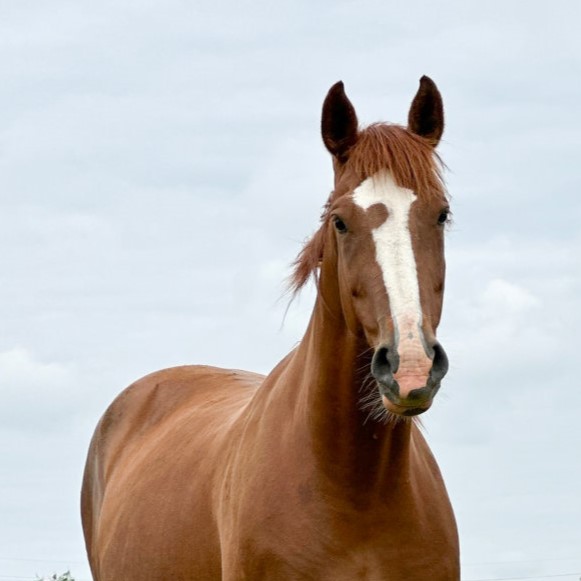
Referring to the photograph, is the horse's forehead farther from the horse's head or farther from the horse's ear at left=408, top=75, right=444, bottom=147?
the horse's ear at left=408, top=75, right=444, bottom=147

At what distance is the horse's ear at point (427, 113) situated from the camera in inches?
240

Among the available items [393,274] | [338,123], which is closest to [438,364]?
[393,274]

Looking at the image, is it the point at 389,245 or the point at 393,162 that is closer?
the point at 389,245

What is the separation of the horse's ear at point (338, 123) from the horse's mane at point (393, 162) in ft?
0.18

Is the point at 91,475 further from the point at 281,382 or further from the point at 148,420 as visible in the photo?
the point at 281,382

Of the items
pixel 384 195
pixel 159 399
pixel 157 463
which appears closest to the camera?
pixel 384 195

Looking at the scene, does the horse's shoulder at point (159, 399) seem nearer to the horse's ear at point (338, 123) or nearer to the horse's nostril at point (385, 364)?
the horse's ear at point (338, 123)

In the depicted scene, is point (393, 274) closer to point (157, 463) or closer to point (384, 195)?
point (384, 195)

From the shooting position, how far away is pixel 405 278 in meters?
5.26

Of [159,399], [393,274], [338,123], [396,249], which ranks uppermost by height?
[338,123]

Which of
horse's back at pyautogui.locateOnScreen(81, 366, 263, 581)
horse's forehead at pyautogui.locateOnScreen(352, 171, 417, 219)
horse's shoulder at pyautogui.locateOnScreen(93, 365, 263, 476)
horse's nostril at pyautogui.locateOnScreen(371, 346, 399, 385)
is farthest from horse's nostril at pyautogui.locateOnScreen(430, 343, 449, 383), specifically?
horse's shoulder at pyautogui.locateOnScreen(93, 365, 263, 476)

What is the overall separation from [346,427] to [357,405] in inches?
4.3

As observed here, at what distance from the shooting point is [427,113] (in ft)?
20.2

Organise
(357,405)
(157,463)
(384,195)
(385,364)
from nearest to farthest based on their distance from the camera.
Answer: (385,364)
(384,195)
(357,405)
(157,463)
